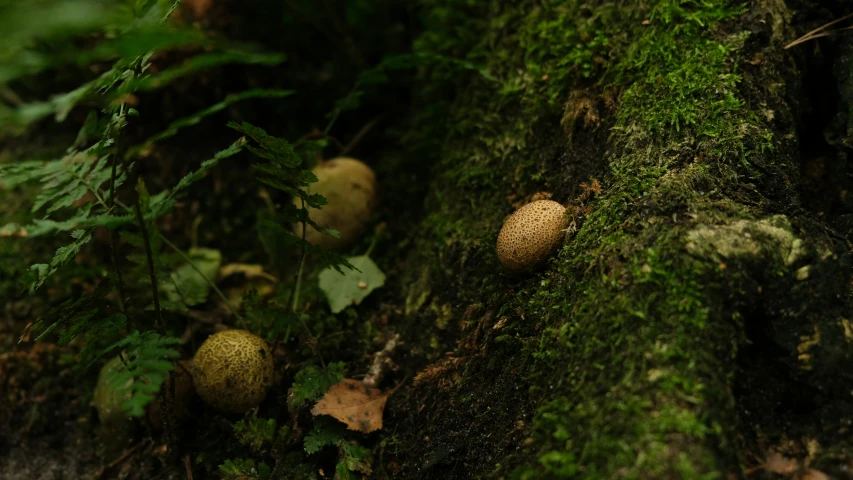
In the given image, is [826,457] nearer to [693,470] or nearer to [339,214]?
[693,470]

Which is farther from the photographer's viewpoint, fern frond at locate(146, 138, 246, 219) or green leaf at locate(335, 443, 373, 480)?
green leaf at locate(335, 443, 373, 480)

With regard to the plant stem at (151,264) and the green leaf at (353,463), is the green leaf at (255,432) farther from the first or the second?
the plant stem at (151,264)

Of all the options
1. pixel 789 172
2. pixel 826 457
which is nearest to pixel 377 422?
pixel 826 457

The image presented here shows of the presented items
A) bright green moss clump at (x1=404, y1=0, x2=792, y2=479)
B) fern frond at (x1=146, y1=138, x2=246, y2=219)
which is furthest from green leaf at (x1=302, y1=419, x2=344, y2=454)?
fern frond at (x1=146, y1=138, x2=246, y2=219)

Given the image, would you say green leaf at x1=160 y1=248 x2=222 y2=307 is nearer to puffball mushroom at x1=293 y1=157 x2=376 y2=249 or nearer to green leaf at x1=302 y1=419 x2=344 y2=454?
puffball mushroom at x1=293 y1=157 x2=376 y2=249

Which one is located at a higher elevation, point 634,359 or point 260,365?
point 634,359
